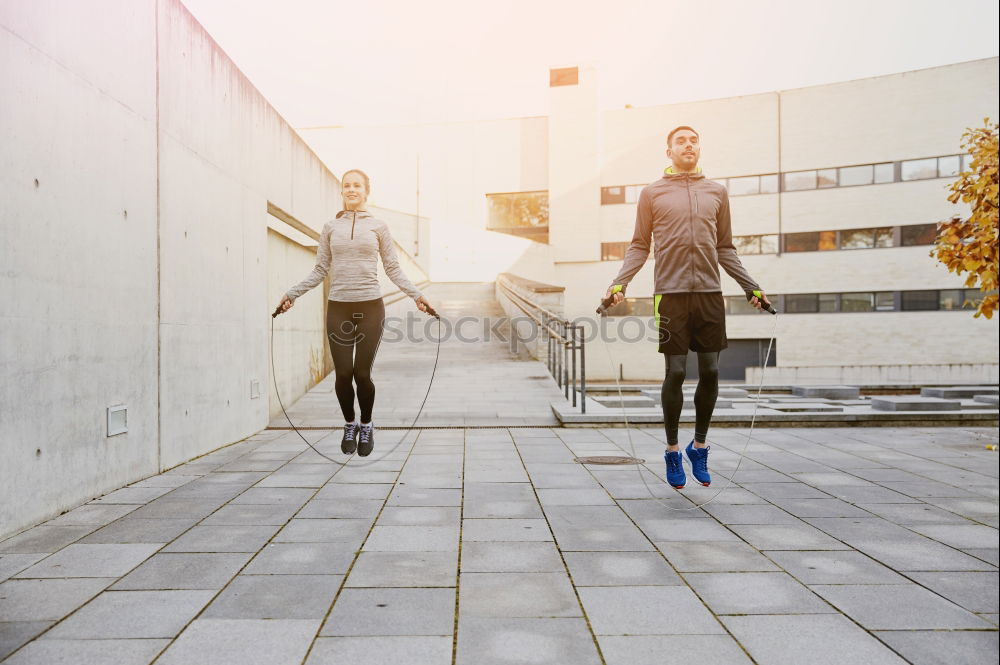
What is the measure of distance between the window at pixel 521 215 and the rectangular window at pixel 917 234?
13823mm

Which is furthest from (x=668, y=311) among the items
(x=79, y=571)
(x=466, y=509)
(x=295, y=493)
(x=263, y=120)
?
(x=263, y=120)

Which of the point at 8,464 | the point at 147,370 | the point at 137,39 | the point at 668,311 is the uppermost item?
the point at 137,39

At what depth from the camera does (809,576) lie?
8.38 feet

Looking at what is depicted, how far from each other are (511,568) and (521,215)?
92.8ft

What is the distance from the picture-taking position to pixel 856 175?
24.2 metres

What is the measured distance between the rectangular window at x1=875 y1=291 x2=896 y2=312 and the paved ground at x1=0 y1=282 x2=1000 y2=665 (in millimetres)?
21581

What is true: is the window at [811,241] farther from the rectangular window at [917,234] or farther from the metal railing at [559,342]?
the metal railing at [559,342]

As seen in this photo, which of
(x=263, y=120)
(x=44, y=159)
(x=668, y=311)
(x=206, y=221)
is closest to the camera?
(x=44, y=159)

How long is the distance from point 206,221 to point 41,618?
12.9 ft

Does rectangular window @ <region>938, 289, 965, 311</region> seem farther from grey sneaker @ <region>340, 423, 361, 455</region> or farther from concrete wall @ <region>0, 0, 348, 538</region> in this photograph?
grey sneaker @ <region>340, 423, 361, 455</region>

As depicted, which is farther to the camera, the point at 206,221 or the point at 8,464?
the point at 206,221

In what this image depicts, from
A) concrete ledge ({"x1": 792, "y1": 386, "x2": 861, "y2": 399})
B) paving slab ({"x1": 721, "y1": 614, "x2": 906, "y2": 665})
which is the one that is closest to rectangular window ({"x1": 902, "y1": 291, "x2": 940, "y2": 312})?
concrete ledge ({"x1": 792, "y1": 386, "x2": 861, "y2": 399})

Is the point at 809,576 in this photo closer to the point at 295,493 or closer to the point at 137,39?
the point at 295,493

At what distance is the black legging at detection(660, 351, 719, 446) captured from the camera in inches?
152
